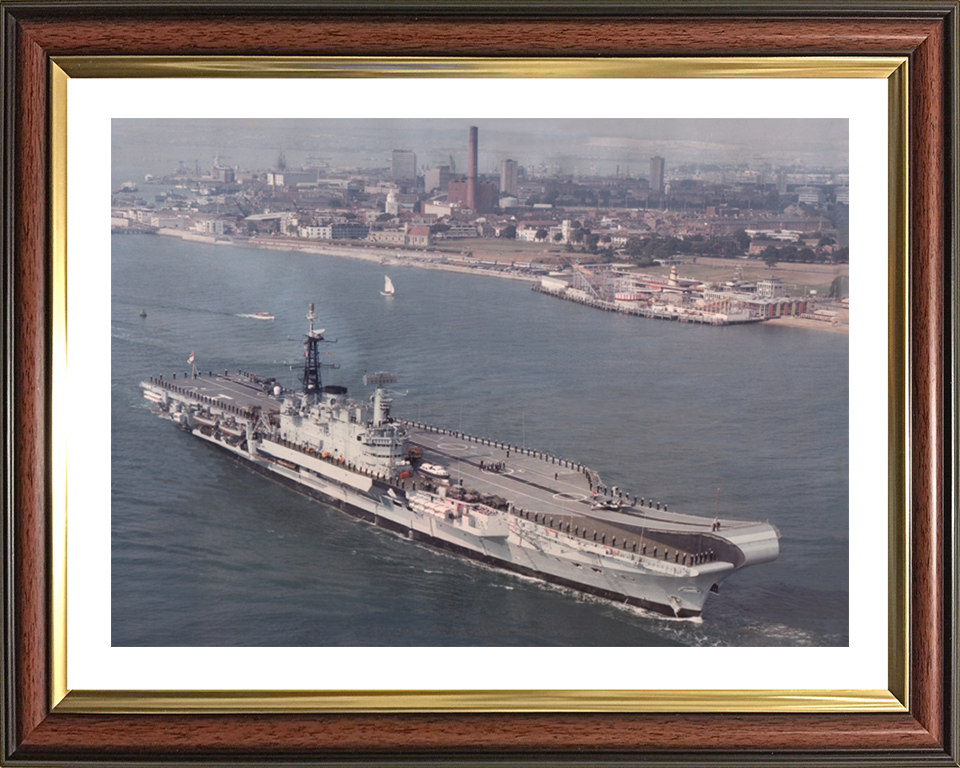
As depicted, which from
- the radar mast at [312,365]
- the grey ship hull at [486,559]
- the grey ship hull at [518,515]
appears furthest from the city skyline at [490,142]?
the grey ship hull at [486,559]

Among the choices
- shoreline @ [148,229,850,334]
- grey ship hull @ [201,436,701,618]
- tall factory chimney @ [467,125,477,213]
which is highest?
tall factory chimney @ [467,125,477,213]

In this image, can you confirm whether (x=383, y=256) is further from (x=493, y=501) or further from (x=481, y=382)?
(x=493, y=501)

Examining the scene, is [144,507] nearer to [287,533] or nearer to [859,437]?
[287,533]

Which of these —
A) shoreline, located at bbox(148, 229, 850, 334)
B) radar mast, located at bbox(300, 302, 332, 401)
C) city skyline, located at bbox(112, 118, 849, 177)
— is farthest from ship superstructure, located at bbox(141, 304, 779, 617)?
city skyline, located at bbox(112, 118, 849, 177)

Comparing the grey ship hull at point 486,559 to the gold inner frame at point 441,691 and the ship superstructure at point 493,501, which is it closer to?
the ship superstructure at point 493,501

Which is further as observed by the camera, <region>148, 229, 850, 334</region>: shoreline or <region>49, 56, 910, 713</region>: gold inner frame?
<region>148, 229, 850, 334</region>: shoreline

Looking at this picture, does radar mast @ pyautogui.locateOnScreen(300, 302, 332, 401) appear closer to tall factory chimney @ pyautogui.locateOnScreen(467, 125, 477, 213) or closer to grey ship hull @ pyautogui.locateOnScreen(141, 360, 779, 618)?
grey ship hull @ pyautogui.locateOnScreen(141, 360, 779, 618)

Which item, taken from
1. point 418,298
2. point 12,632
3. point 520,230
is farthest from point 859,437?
point 12,632

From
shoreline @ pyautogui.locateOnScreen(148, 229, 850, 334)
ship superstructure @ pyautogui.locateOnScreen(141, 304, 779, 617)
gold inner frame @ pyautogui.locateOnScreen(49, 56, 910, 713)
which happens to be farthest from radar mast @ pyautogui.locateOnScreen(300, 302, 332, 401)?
gold inner frame @ pyautogui.locateOnScreen(49, 56, 910, 713)

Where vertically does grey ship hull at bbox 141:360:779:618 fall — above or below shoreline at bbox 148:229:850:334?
below
